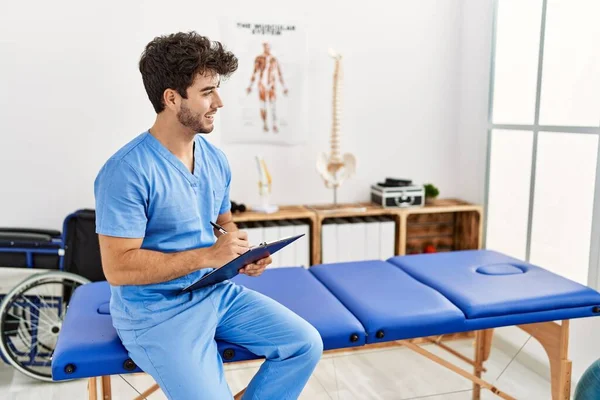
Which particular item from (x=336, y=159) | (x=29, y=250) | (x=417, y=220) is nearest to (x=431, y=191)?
(x=417, y=220)

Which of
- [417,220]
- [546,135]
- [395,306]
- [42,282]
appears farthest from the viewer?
[417,220]

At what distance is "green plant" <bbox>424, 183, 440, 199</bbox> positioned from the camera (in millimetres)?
3229

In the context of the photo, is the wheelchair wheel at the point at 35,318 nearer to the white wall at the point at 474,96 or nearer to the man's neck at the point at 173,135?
the man's neck at the point at 173,135

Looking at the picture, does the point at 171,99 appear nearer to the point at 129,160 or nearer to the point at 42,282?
the point at 129,160

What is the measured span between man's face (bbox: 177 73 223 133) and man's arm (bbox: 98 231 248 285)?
0.34 meters

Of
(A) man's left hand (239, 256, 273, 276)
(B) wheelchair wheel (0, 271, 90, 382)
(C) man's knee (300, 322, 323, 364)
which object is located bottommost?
(B) wheelchair wheel (0, 271, 90, 382)

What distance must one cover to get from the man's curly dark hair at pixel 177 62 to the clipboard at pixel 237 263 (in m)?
0.49

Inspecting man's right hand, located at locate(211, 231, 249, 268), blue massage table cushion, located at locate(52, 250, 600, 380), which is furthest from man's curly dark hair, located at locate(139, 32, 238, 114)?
blue massage table cushion, located at locate(52, 250, 600, 380)

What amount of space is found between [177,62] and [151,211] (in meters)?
0.43

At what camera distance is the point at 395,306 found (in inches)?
75.4

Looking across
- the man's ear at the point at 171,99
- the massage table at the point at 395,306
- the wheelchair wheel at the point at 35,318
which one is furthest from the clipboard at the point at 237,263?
the wheelchair wheel at the point at 35,318

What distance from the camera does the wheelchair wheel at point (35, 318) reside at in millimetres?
2615

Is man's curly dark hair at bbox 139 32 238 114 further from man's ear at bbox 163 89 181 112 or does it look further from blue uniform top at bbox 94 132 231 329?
blue uniform top at bbox 94 132 231 329

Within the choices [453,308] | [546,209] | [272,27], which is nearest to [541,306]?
[453,308]
